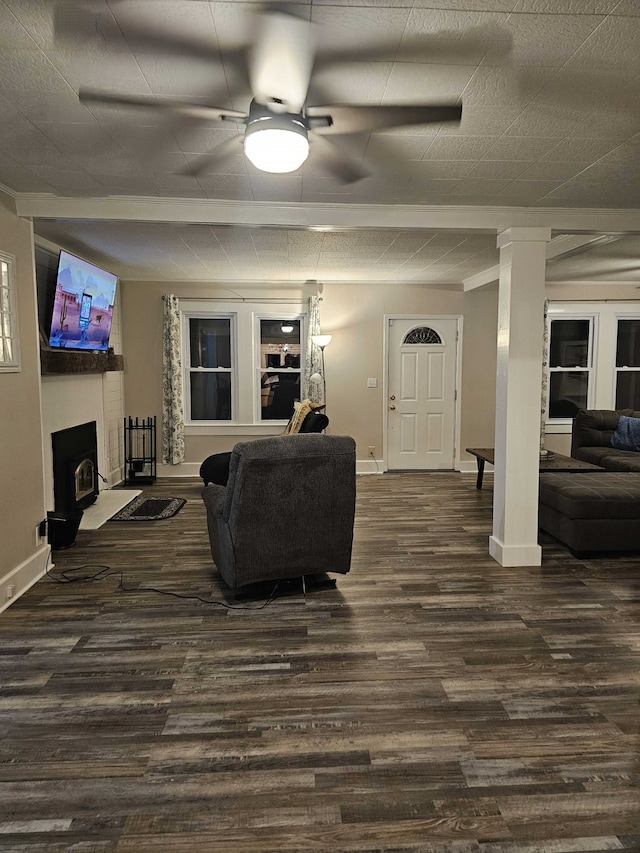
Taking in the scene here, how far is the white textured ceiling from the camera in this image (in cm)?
173

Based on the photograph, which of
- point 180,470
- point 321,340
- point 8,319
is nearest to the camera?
point 8,319

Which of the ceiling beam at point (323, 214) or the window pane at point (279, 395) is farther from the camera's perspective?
the window pane at point (279, 395)

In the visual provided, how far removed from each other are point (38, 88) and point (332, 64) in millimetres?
1130

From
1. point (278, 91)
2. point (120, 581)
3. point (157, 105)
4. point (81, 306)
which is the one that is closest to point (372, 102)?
point (278, 91)

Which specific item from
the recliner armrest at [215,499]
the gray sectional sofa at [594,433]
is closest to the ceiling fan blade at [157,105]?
the recliner armrest at [215,499]

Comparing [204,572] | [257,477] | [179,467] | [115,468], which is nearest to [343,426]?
[179,467]

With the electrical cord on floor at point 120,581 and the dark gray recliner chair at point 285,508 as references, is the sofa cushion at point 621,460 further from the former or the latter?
the electrical cord on floor at point 120,581

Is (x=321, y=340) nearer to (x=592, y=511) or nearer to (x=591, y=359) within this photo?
(x=591, y=359)

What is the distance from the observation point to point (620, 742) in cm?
217

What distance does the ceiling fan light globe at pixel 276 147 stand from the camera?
2.09m

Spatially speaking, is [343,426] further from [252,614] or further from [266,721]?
[266,721]

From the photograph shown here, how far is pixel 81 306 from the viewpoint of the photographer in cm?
503

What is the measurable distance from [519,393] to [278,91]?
2.67 meters

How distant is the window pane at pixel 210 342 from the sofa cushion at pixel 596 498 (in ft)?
14.8
